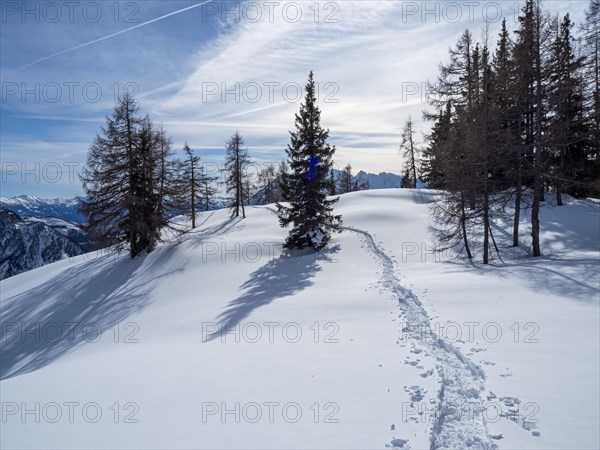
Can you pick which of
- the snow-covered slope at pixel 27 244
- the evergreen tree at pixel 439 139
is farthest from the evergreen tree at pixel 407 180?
the snow-covered slope at pixel 27 244

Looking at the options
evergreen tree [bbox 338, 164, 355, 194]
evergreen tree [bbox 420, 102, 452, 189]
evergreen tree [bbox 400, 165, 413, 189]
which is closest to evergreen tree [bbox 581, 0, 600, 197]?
evergreen tree [bbox 420, 102, 452, 189]

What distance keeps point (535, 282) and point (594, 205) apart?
20.1 metres

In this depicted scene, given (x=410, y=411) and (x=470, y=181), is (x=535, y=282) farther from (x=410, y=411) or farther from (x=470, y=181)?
(x=410, y=411)

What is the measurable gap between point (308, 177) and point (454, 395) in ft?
56.9

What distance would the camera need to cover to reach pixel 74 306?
1806 centimetres

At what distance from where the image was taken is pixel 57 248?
110500mm

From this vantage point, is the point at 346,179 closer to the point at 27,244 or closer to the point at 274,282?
the point at 274,282

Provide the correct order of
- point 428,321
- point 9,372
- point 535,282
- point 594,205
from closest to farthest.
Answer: point 428,321 < point 535,282 < point 9,372 < point 594,205

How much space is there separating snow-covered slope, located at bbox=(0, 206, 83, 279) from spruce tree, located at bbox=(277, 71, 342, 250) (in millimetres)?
107871

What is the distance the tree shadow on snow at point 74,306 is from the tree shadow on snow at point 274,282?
4840mm

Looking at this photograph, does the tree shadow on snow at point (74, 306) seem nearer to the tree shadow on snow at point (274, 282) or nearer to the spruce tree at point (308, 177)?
the tree shadow on snow at point (274, 282)

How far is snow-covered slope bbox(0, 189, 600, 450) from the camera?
480cm

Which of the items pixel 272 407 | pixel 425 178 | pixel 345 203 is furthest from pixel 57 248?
pixel 272 407

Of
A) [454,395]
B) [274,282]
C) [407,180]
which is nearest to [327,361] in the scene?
[454,395]
